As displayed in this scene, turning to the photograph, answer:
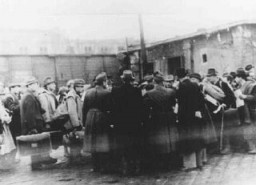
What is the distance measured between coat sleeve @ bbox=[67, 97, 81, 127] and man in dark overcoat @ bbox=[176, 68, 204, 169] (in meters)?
2.18

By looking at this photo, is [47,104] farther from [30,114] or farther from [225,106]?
[225,106]

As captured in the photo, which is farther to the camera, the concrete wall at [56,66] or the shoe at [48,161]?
the concrete wall at [56,66]

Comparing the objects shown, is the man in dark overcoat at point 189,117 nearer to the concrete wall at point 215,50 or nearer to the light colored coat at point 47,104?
the light colored coat at point 47,104

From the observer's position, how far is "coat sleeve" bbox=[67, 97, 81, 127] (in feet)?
23.6

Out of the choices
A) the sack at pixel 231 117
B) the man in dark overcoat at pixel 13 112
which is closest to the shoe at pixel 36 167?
the man in dark overcoat at pixel 13 112

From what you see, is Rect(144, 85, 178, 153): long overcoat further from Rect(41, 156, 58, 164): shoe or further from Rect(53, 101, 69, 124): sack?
Rect(41, 156, 58, 164): shoe

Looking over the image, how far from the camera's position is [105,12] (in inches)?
290

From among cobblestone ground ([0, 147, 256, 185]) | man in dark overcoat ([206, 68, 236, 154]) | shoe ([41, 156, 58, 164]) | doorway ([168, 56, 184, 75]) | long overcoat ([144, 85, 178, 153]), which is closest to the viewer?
cobblestone ground ([0, 147, 256, 185])

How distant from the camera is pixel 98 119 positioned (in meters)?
6.07

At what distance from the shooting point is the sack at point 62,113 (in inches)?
278

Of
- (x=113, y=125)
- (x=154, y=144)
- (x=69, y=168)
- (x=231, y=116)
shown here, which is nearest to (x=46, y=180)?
(x=69, y=168)

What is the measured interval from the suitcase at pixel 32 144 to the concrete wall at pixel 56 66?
12.2 meters

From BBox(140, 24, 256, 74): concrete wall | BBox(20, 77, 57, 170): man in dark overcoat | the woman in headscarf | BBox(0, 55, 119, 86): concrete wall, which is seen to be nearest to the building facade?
BBox(140, 24, 256, 74): concrete wall

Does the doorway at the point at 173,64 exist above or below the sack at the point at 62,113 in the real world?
above
